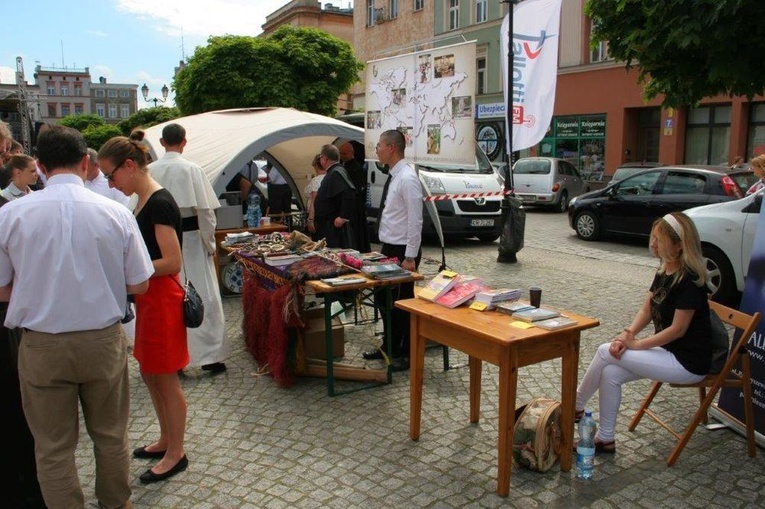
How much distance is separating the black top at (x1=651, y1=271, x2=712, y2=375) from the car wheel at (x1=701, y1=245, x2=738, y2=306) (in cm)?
432

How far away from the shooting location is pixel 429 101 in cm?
764

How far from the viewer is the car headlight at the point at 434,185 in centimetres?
1200

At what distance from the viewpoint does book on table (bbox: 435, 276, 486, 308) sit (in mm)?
4070

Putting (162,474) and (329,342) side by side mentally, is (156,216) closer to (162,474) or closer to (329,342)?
(162,474)

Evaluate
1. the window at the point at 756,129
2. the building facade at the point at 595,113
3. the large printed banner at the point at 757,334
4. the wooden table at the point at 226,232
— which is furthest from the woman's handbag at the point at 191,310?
the window at the point at 756,129

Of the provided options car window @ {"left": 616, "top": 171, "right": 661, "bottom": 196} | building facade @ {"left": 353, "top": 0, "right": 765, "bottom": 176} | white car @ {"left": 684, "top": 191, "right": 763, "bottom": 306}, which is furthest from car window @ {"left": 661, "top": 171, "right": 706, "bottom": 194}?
building facade @ {"left": 353, "top": 0, "right": 765, "bottom": 176}

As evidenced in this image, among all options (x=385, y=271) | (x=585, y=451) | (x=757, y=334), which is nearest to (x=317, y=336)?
(x=385, y=271)

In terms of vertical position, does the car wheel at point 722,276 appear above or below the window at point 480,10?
below

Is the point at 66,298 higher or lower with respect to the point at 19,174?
lower

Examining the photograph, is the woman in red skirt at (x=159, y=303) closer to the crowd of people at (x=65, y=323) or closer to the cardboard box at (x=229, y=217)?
the crowd of people at (x=65, y=323)

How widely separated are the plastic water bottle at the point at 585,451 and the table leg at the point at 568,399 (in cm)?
6

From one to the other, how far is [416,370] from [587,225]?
10.2 meters

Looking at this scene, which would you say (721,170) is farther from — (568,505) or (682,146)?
(682,146)

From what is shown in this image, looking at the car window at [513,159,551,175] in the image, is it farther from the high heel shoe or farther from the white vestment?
the high heel shoe
